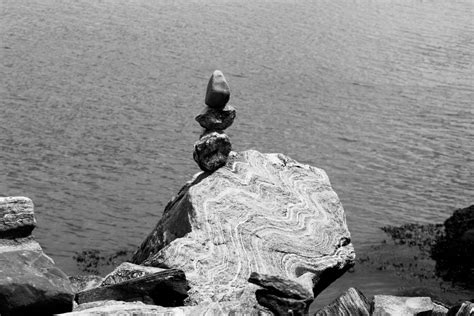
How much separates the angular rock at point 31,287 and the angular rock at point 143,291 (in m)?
2.73

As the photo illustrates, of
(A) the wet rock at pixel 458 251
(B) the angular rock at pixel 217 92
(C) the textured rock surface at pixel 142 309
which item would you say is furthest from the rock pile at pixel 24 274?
(A) the wet rock at pixel 458 251

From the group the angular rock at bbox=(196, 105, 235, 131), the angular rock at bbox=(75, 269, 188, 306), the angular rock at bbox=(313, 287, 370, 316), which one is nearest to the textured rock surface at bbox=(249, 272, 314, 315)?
the angular rock at bbox=(313, 287, 370, 316)

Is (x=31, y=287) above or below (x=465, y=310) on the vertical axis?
above

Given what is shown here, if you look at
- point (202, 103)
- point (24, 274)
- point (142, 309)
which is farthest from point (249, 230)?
point (202, 103)

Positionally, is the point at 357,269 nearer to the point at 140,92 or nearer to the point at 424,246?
the point at 424,246

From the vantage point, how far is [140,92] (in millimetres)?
65875

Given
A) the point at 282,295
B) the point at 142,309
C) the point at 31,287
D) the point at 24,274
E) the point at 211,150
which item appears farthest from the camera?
the point at 211,150

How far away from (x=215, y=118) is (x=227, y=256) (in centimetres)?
687

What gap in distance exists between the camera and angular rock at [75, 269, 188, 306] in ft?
73.8

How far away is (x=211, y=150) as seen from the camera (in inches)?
1267

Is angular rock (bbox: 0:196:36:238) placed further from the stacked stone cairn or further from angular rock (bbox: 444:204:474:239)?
angular rock (bbox: 444:204:474:239)

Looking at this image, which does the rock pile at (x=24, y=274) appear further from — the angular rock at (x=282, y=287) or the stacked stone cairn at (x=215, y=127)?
the stacked stone cairn at (x=215, y=127)

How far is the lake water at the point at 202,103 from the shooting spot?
48125 mm

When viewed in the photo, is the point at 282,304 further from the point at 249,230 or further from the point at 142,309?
the point at 249,230
